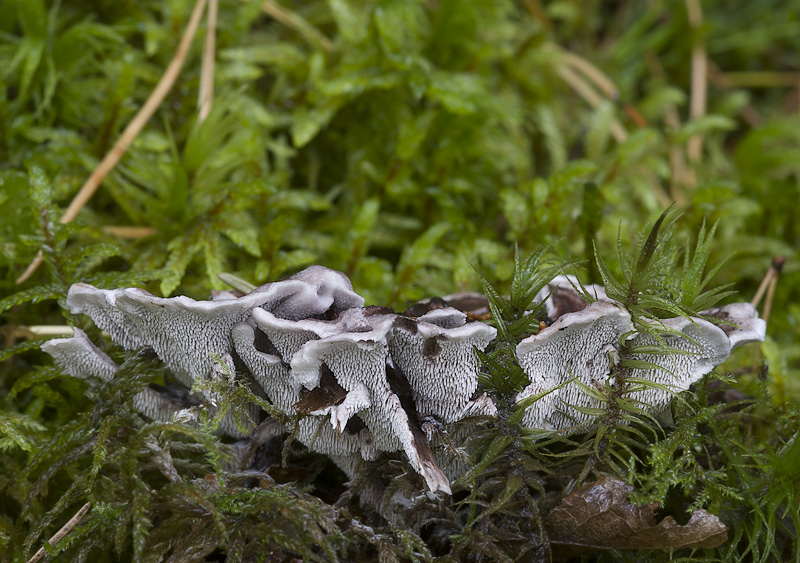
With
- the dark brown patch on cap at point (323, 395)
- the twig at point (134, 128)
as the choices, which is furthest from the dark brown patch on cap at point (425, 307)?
the twig at point (134, 128)

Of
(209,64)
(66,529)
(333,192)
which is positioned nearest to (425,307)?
(66,529)

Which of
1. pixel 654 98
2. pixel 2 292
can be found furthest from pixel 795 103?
pixel 2 292

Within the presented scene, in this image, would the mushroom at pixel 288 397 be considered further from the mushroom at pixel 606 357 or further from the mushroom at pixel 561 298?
the mushroom at pixel 561 298

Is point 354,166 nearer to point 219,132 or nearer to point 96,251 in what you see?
point 219,132

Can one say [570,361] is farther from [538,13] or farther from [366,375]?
[538,13]

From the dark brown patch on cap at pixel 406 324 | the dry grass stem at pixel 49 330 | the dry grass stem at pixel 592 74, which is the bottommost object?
the dry grass stem at pixel 49 330
